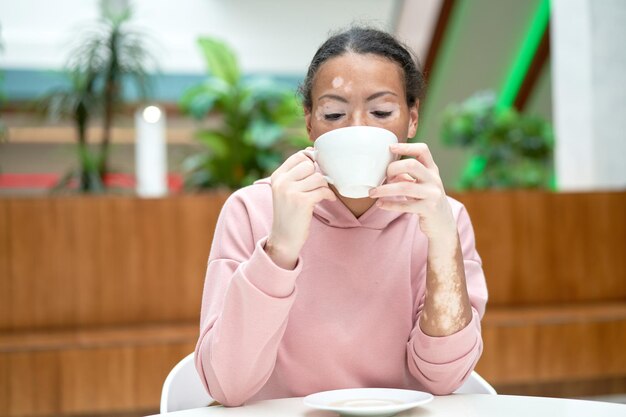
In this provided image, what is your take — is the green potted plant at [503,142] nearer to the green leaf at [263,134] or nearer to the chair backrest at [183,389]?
the green leaf at [263,134]

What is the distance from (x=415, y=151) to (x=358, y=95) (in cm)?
22

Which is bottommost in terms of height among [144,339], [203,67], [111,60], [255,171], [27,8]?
[144,339]

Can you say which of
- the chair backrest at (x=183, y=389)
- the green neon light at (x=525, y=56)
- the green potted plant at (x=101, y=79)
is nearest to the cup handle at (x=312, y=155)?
the chair backrest at (x=183, y=389)

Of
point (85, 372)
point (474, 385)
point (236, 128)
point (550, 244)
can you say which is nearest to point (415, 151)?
point (474, 385)

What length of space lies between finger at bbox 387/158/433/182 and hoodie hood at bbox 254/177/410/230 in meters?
0.29

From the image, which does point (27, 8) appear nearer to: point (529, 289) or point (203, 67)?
point (203, 67)

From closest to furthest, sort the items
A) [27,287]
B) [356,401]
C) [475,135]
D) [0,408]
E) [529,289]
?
1. [356,401]
2. [0,408]
3. [27,287]
4. [529,289]
5. [475,135]

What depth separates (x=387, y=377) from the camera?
115cm

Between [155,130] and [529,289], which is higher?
[155,130]

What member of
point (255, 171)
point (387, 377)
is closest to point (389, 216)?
point (387, 377)

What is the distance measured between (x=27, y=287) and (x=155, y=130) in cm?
447

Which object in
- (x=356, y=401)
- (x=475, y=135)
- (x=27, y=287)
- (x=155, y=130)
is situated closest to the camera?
(x=356, y=401)

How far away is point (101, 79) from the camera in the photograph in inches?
148

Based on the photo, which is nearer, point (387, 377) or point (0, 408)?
point (387, 377)
